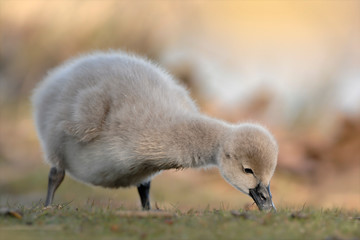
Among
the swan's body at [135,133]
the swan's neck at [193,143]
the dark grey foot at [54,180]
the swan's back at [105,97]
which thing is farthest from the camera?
the dark grey foot at [54,180]

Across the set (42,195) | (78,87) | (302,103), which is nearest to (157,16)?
(302,103)

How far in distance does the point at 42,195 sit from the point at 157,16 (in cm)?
713

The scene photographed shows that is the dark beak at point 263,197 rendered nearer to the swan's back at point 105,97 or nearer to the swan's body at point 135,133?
the swan's body at point 135,133

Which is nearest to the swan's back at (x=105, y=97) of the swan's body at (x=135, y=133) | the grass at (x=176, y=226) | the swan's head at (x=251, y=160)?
the swan's body at (x=135, y=133)

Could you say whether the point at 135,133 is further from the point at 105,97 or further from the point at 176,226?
the point at 176,226

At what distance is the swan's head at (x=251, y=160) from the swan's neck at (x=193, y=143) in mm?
110

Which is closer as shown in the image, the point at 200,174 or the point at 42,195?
the point at 42,195

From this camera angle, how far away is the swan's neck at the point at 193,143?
534 cm

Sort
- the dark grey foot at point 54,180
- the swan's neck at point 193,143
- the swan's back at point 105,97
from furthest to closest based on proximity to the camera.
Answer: the dark grey foot at point 54,180 → the swan's back at point 105,97 → the swan's neck at point 193,143

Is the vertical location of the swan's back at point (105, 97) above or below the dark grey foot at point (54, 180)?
above

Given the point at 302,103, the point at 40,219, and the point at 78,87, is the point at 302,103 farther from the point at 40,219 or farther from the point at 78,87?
the point at 40,219

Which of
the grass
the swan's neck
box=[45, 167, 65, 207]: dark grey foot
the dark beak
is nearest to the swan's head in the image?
the dark beak

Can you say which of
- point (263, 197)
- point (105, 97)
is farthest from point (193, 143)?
point (105, 97)

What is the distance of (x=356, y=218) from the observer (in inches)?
189
